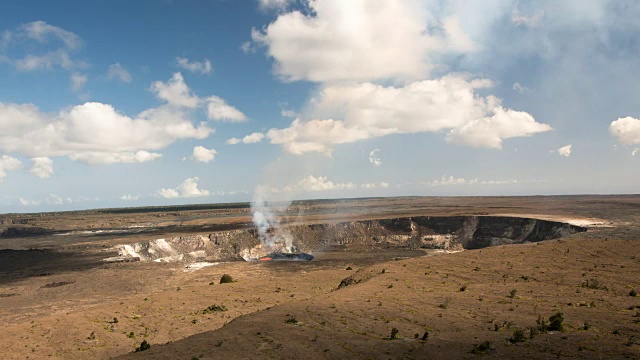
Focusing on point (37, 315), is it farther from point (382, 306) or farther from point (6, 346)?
point (382, 306)

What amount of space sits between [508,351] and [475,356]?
166cm

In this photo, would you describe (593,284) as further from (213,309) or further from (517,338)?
(213,309)

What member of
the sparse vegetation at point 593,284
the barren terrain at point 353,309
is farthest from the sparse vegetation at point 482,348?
the sparse vegetation at point 593,284

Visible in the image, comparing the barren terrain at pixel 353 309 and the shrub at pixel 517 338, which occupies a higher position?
the shrub at pixel 517 338

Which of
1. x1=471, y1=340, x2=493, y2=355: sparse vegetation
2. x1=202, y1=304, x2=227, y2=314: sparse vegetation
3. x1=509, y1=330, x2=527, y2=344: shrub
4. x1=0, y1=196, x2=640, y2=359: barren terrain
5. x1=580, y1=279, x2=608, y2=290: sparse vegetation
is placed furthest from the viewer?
x1=202, y1=304, x2=227, y2=314: sparse vegetation

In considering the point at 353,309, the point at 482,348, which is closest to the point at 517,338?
the point at 482,348

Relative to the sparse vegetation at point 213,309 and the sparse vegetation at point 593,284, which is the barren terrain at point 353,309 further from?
the sparse vegetation at point 213,309

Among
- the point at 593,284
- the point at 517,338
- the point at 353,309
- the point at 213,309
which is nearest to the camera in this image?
the point at 517,338

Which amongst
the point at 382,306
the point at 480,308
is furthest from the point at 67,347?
the point at 480,308

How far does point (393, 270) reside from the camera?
40406 millimetres

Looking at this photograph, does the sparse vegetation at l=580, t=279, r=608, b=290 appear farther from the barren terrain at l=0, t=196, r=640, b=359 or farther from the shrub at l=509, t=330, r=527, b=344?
the shrub at l=509, t=330, r=527, b=344

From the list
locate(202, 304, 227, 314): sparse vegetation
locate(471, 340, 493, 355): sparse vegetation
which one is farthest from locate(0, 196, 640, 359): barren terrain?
locate(202, 304, 227, 314): sparse vegetation

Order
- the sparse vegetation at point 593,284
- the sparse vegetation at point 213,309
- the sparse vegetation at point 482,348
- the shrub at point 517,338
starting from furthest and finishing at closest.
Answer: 1. the sparse vegetation at point 213,309
2. the sparse vegetation at point 593,284
3. the shrub at point 517,338
4. the sparse vegetation at point 482,348

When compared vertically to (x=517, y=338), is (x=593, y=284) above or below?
below
